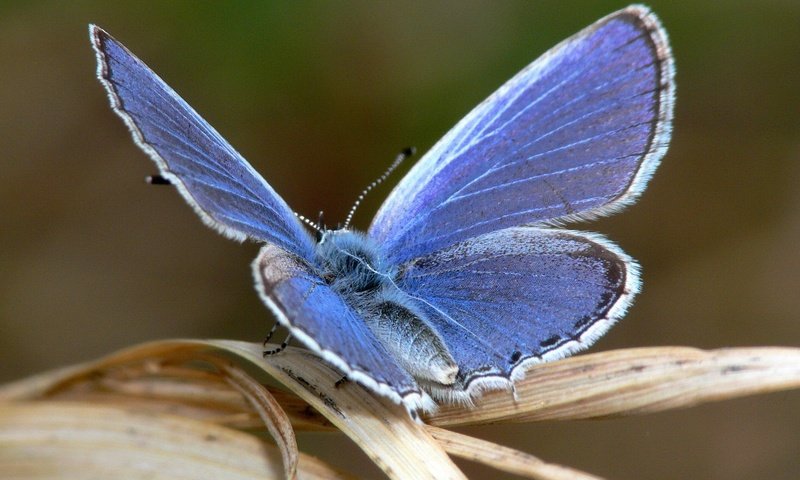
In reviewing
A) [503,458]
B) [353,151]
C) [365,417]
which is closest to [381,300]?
[365,417]

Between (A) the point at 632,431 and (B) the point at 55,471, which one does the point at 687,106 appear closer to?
(A) the point at 632,431

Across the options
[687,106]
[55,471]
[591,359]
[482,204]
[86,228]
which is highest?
[86,228]

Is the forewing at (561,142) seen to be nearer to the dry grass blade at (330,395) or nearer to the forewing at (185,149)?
the forewing at (185,149)

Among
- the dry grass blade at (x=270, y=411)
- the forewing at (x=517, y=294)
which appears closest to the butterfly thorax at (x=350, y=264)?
the forewing at (x=517, y=294)

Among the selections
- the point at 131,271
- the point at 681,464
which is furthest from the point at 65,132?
the point at 681,464

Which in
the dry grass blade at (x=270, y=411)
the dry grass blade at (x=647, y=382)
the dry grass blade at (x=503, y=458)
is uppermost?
the dry grass blade at (x=270, y=411)

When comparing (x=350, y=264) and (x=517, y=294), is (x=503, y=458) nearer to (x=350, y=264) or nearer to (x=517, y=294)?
(x=517, y=294)

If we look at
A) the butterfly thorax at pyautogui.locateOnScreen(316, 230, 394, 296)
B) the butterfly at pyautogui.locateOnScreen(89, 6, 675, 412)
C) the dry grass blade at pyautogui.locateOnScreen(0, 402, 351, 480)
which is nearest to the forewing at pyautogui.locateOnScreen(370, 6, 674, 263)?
the butterfly at pyautogui.locateOnScreen(89, 6, 675, 412)
